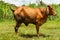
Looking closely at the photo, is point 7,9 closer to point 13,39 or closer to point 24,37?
point 24,37

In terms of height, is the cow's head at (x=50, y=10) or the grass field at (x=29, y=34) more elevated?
the cow's head at (x=50, y=10)

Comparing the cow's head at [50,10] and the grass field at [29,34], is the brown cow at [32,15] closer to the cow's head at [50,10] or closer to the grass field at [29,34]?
the cow's head at [50,10]

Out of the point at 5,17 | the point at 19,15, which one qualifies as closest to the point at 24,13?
the point at 19,15

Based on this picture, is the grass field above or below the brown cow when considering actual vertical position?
below

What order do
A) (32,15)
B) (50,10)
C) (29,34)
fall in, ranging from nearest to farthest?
(32,15) < (50,10) < (29,34)

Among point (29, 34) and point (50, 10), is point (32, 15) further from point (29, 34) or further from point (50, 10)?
point (29, 34)

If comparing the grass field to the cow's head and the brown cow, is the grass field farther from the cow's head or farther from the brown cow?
the cow's head

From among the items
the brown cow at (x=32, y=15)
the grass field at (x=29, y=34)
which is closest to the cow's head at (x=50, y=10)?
the brown cow at (x=32, y=15)

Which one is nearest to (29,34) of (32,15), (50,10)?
(32,15)

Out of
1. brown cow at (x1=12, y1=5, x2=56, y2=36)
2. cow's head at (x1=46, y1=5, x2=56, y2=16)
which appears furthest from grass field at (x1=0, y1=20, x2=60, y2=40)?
cow's head at (x1=46, y1=5, x2=56, y2=16)

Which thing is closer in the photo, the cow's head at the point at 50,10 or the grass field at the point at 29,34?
the grass field at the point at 29,34

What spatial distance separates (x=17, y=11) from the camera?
1359 centimetres

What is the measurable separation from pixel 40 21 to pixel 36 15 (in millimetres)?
348

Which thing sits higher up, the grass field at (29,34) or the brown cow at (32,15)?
the brown cow at (32,15)
